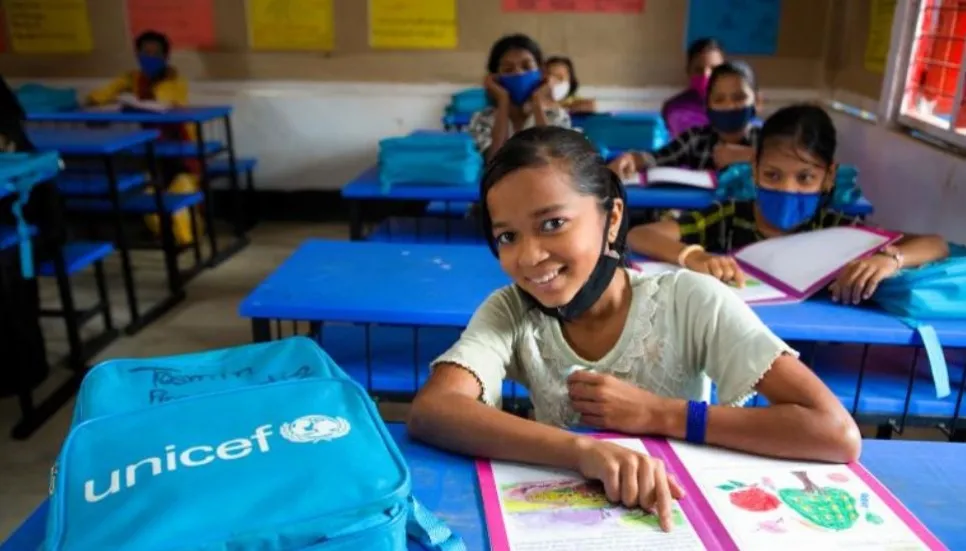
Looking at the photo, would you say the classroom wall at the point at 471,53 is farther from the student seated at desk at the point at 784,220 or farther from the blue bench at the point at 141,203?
the student seated at desk at the point at 784,220

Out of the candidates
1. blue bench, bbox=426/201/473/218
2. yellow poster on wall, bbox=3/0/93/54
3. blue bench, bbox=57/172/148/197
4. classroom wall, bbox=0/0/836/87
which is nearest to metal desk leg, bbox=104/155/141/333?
blue bench, bbox=57/172/148/197

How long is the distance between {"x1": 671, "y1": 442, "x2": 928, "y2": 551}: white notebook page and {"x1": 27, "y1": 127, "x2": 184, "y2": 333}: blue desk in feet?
9.65

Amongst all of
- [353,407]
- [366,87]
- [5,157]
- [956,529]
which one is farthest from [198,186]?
[956,529]

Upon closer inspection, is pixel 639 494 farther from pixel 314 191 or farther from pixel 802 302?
pixel 314 191

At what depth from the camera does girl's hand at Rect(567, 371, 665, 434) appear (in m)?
1.02

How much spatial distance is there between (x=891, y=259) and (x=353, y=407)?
1.30m

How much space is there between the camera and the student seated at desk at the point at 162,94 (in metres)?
4.62

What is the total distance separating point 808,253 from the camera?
5.70 ft

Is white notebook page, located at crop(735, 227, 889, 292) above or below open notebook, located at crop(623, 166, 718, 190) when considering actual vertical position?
above

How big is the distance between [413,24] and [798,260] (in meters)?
3.76

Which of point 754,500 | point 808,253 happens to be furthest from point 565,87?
point 754,500

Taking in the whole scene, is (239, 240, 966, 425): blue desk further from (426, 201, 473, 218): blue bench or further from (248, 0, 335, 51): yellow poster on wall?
(248, 0, 335, 51): yellow poster on wall

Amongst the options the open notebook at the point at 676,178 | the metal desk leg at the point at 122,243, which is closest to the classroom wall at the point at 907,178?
the open notebook at the point at 676,178

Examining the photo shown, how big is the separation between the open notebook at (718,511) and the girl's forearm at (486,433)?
2 cm
